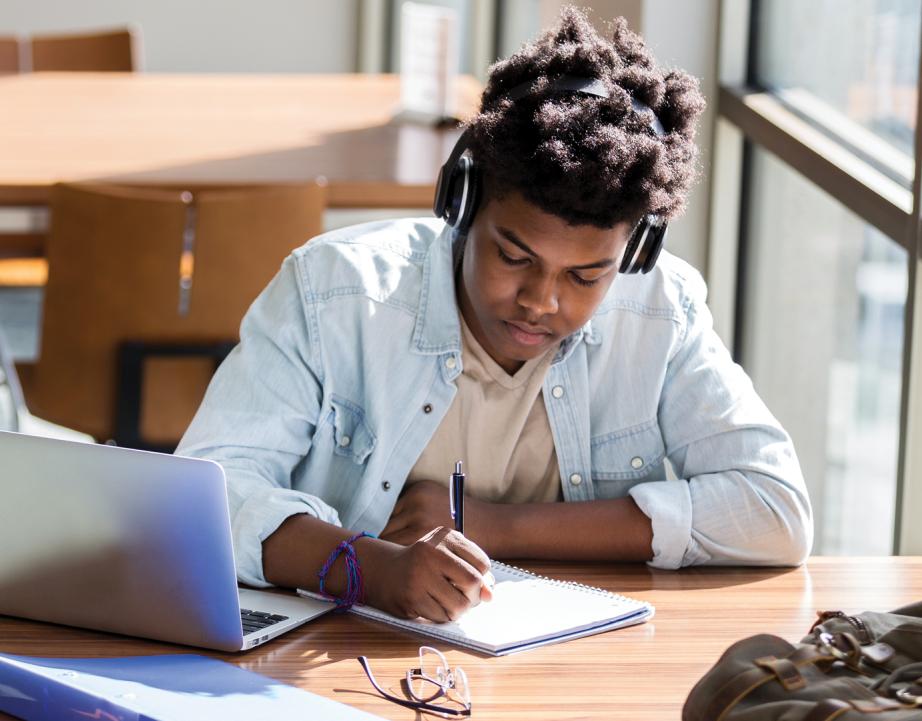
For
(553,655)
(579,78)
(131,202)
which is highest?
(579,78)

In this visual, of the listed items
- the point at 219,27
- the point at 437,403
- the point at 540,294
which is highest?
the point at 219,27

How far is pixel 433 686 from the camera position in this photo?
1.00 m

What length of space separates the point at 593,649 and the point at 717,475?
365 millimetres

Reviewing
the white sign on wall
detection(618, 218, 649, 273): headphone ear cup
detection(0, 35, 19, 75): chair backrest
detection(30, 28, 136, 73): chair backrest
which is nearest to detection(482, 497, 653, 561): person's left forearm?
detection(618, 218, 649, 273): headphone ear cup

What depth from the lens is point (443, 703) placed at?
3.16ft

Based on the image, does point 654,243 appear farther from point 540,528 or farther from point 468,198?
point 540,528

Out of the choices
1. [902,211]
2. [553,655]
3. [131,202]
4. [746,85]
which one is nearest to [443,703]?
[553,655]

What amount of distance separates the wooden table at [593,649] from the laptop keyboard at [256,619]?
2 centimetres

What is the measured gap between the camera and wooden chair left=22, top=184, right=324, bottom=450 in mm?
2258

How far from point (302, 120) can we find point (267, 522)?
2150mm

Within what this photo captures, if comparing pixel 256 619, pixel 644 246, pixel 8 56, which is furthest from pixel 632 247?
pixel 8 56

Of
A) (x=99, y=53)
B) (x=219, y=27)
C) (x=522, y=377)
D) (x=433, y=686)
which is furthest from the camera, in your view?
(x=219, y=27)

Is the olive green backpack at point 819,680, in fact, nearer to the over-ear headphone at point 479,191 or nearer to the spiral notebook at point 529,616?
the spiral notebook at point 529,616

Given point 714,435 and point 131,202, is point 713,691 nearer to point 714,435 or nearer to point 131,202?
point 714,435
